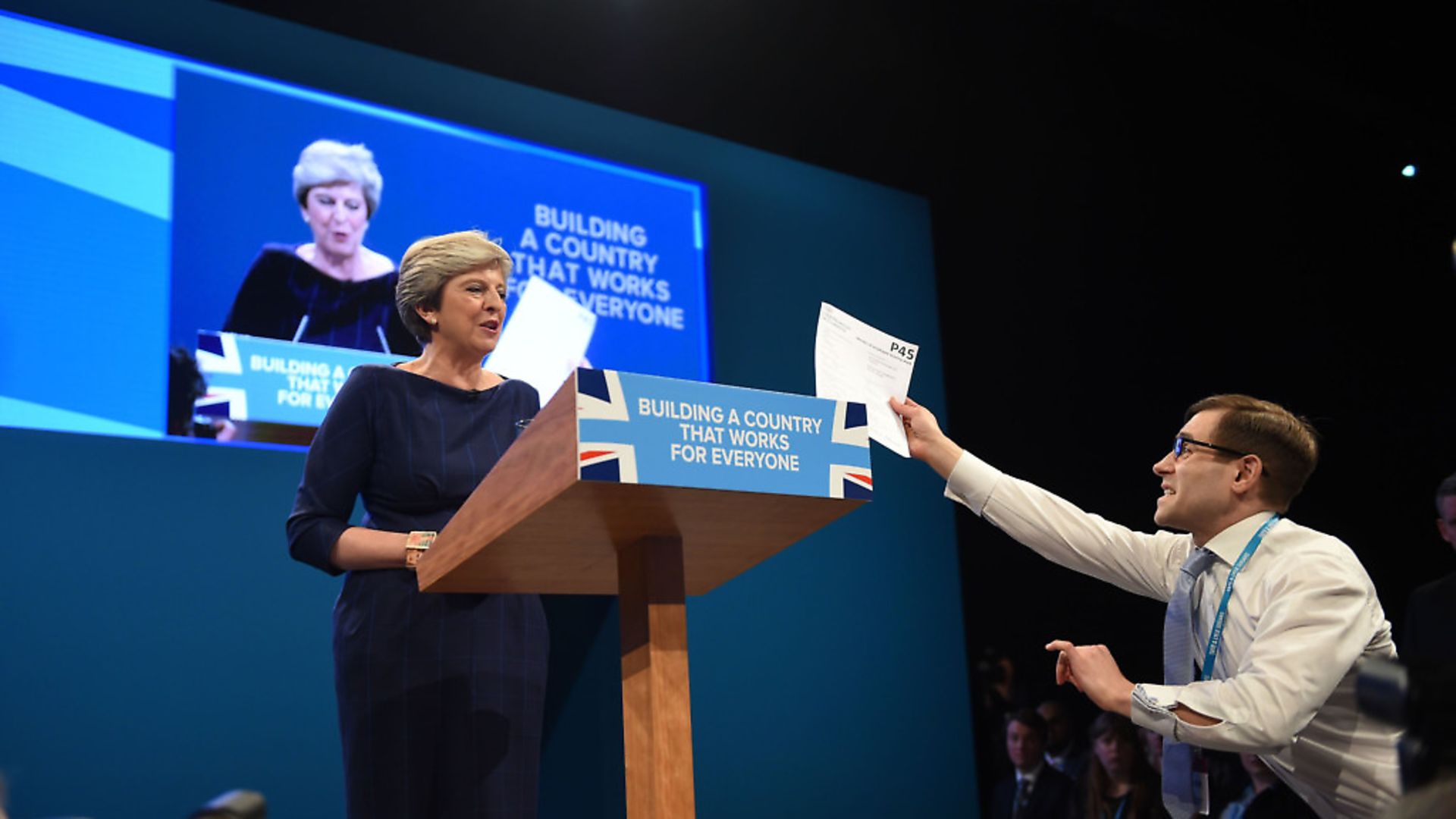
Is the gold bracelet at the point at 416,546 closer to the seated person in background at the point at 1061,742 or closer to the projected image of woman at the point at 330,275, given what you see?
the projected image of woman at the point at 330,275

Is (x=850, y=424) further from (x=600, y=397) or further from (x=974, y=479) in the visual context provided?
(x=974, y=479)

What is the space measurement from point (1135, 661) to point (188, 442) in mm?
4078

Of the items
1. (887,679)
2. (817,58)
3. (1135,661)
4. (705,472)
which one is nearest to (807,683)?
(887,679)

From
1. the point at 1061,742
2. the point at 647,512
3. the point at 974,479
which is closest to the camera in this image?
the point at 647,512

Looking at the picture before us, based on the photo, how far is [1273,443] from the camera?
7.34 ft

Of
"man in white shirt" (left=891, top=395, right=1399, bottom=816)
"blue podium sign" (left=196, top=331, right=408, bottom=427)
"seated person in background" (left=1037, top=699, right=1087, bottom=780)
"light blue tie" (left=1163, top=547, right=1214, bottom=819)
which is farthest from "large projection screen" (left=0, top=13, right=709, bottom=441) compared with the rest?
"light blue tie" (left=1163, top=547, right=1214, bottom=819)

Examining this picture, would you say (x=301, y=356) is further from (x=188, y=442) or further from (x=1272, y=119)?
(x=1272, y=119)

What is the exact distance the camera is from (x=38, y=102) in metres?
3.55

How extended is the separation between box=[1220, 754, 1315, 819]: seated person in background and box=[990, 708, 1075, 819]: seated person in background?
2.76 feet

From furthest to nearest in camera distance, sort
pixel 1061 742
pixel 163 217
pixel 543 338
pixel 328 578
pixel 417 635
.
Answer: pixel 1061 742 < pixel 543 338 < pixel 328 578 < pixel 163 217 < pixel 417 635

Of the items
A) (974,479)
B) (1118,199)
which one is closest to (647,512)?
(974,479)

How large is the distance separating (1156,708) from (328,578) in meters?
2.74

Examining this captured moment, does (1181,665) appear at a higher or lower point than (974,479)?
lower

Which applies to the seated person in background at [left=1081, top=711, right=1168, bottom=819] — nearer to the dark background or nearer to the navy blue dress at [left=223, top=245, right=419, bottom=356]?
the dark background
